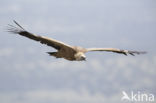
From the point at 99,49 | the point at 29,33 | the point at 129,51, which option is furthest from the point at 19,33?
the point at 129,51

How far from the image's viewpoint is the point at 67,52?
96.4ft

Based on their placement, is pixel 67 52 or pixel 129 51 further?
pixel 129 51

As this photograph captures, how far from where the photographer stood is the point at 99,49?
3123 cm

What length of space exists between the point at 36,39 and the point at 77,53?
74.6 inches

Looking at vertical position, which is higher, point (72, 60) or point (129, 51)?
point (129, 51)

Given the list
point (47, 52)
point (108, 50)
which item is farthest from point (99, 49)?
point (47, 52)

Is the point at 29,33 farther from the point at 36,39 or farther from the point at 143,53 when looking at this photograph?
the point at 143,53

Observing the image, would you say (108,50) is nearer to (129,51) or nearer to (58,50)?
(129,51)

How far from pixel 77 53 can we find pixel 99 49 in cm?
215

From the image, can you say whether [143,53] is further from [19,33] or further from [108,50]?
[19,33]

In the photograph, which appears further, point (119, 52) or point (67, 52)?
point (119, 52)

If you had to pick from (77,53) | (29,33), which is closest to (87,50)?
(77,53)

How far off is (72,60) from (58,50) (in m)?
0.76

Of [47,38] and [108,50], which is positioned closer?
[47,38]
